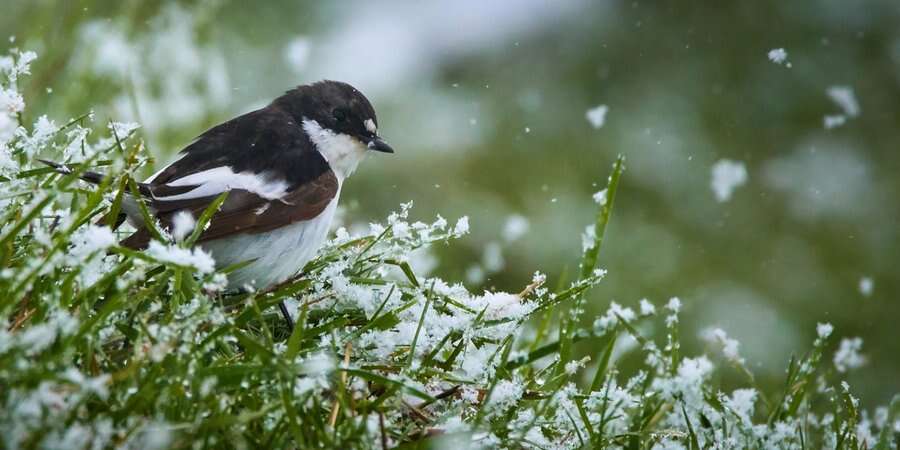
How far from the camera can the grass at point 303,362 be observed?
2150mm

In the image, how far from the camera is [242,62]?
25.2ft

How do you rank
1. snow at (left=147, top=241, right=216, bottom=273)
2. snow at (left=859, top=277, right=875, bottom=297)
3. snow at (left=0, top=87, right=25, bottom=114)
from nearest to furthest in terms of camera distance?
snow at (left=147, top=241, right=216, bottom=273) < snow at (left=0, top=87, right=25, bottom=114) < snow at (left=859, top=277, right=875, bottom=297)

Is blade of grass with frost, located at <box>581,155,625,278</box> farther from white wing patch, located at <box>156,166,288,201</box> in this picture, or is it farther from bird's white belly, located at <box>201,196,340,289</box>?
white wing patch, located at <box>156,166,288,201</box>

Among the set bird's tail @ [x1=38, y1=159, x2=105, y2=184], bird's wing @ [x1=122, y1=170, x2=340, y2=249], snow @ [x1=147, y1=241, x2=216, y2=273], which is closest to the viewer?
snow @ [x1=147, y1=241, x2=216, y2=273]

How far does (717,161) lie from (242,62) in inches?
133

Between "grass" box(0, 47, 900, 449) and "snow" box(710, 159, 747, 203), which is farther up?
"snow" box(710, 159, 747, 203)

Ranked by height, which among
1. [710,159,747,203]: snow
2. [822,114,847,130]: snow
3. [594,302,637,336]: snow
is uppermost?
[822,114,847,130]: snow

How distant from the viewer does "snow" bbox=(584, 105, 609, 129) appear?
7.55m

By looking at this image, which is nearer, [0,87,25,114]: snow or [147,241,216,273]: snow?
[147,241,216,273]: snow

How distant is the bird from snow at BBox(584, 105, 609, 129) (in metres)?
3.68

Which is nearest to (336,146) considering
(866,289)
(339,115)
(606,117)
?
(339,115)

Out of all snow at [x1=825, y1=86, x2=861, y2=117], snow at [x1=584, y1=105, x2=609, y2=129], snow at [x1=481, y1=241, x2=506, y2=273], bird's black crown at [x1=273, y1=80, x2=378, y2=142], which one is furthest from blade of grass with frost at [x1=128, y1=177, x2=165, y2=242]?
snow at [x1=825, y1=86, x2=861, y2=117]

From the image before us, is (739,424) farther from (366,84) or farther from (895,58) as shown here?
(895,58)

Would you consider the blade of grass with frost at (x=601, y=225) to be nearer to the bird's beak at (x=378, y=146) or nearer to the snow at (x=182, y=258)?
the snow at (x=182, y=258)
